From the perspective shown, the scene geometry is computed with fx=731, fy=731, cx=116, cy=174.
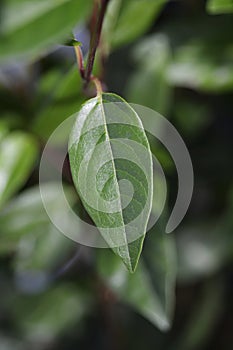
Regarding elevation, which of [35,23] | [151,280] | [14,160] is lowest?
[151,280]

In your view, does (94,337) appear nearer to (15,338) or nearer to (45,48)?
(15,338)

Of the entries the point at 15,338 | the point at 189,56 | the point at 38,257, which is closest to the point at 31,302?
the point at 15,338

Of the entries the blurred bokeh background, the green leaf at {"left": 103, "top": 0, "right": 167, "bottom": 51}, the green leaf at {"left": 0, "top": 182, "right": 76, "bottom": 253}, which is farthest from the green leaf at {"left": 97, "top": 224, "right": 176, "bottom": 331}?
the green leaf at {"left": 103, "top": 0, "right": 167, "bottom": 51}

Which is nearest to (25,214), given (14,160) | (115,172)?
(14,160)

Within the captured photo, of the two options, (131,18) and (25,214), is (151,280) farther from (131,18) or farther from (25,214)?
(131,18)

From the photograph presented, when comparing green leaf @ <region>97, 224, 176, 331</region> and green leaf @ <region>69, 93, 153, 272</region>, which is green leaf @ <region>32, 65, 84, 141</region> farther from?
green leaf @ <region>69, 93, 153, 272</region>

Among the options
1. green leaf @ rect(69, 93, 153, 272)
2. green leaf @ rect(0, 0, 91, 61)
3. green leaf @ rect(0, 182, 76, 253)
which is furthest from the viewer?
green leaf @ rect(0, 182, 76, 253)
